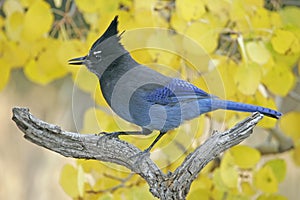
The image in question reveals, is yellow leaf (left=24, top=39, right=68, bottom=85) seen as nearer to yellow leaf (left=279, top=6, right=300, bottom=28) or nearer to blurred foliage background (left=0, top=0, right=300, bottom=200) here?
blurred foliage background (left=0, top=0, right=300, bottom=200)

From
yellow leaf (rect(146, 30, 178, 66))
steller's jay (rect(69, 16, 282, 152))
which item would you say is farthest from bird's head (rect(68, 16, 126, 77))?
yellow leaf (rect(146, 30, 178, 66))

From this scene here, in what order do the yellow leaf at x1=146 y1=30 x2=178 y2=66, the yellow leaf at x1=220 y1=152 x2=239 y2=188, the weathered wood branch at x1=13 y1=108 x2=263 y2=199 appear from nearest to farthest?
the weathered wood branch at x1=13 y1=108 x2=263 y2=199 < the yellow leaf at x1=146 y1=30 x2=178 y2=66 < the yellow leaf at x1=220 y1=152 x2=239 y2=188

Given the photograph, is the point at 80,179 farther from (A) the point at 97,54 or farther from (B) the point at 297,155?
(B) the point at 297,155

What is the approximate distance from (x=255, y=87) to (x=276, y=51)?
0.11 metres

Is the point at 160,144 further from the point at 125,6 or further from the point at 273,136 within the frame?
the point at 273,136

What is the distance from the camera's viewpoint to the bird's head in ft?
2.61

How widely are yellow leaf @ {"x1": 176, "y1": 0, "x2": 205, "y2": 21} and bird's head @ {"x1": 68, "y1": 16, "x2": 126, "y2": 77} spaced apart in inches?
10.8

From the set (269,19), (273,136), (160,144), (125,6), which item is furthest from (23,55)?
(273,136)

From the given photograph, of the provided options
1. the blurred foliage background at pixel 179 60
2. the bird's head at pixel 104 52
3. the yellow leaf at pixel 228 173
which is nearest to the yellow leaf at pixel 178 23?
the blurred foliage background at pixel 179 60

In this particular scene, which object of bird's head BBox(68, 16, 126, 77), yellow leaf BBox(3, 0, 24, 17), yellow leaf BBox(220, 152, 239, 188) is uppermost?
yellow leaf BBox(3, 0, 24, 17)

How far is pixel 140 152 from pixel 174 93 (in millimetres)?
91

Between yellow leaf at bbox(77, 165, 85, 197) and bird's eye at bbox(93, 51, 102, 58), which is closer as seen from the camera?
bird's eye at bbox(93, 51, 102, 58)

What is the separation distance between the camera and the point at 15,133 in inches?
71.5

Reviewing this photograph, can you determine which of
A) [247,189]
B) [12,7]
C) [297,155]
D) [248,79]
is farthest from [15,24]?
[297,155]
